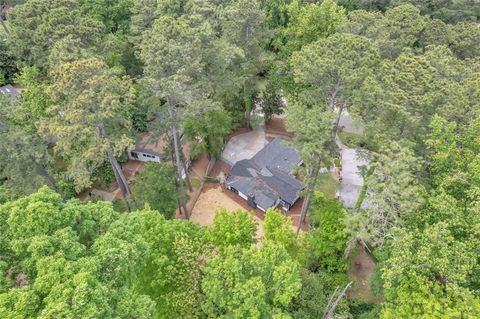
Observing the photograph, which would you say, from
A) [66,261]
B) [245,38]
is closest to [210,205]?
[245,38]

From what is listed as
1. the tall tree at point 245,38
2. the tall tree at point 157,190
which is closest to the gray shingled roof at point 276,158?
the tall tree at point 245,38

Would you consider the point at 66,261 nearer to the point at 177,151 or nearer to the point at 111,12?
the point at 177,151

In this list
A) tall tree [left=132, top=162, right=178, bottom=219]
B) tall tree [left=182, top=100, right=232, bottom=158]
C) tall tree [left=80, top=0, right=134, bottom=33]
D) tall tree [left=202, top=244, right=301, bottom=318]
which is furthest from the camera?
tall tree [left=80, top=0, right=134, bottom=33]

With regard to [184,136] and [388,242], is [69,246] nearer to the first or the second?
[388,242]

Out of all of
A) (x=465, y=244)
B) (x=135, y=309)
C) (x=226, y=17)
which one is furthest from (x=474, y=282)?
(x=226, y=17)

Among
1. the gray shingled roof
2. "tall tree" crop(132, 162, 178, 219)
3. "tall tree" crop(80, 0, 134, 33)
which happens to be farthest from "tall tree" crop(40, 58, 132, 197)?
"tall tree" crop(80, 0, 134, 33)

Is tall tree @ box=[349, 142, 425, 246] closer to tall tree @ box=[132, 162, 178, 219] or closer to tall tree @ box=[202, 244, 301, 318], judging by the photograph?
tall tree @ box=[202, 244, 301, 318]
